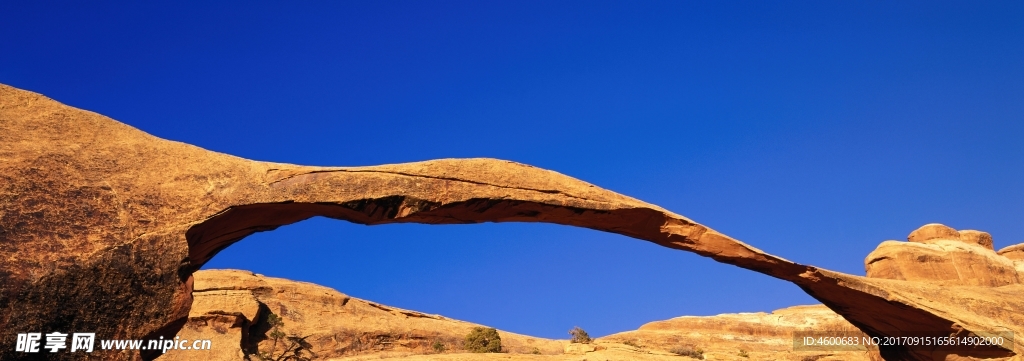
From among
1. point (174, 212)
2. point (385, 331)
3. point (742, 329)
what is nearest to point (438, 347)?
point (385, 331)

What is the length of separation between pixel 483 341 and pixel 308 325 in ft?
23.0

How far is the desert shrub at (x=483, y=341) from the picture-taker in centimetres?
2712

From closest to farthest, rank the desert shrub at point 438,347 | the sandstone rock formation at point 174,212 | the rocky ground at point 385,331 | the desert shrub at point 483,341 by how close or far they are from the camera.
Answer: the sandstone rock formation at point 174,212 < the rocky ground at point 385,331 < the desert shrub at point 483,341 < the desert shrub at point 438,347

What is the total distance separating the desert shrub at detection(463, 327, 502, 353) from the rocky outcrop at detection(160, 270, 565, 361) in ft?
4.33

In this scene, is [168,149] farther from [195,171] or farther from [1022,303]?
[1022,303]

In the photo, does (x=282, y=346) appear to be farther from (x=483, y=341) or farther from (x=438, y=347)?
(x=483, y=341)

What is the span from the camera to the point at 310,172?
1227 centimetres

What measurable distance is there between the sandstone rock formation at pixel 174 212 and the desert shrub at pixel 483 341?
13302 mm

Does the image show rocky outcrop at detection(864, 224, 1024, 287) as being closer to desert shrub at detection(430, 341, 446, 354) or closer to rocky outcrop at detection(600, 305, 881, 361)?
rocky outcrop at detection(600, 305, 881, 361)

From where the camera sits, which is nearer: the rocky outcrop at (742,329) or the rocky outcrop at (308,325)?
the rocky outcrop at (308,325)

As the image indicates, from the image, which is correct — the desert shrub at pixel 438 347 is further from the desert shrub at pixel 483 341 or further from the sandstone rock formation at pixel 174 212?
the sandstone rock formation at pixel 174 212

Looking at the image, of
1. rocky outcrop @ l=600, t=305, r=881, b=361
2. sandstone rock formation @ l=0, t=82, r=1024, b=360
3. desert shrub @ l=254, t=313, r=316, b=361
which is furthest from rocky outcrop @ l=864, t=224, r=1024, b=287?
desert shrub @ l=254, t=313, r=316, b=361

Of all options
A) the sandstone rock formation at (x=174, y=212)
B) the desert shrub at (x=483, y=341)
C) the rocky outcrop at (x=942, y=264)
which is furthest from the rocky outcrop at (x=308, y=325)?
the rocky outcrop at (x=942, y=264)

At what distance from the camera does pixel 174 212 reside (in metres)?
11.0
